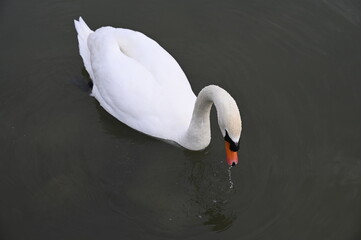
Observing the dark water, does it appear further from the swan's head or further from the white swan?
the swan's head

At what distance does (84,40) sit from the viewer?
834 centimetres

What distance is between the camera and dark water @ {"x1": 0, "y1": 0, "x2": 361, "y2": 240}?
684cm

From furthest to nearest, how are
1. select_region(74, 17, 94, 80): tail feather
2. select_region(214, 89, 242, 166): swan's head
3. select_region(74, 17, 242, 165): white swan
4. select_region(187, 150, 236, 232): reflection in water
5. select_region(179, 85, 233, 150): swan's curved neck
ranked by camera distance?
select_region(74, 17, 94, 80): tail feather < select_region(74, 17, 242, 165): white swan < select_region(187, 150, 236, 232): reflection in water < select_region(179, 85, 233, 150): swan's curved neck < select_region(214, 89, 242, 166): swan's head

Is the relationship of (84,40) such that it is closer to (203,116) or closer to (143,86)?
(143,86)

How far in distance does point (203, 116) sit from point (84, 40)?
8.84 feet

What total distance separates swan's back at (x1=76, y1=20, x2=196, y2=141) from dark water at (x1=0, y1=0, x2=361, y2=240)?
1.66 feet

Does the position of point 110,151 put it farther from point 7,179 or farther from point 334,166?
point 334,166

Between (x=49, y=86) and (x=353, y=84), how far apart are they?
4655mm

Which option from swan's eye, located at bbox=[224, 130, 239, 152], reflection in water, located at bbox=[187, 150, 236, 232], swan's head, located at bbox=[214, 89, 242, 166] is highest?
swan's head, located at bbox=[214, 89, 242, 166]

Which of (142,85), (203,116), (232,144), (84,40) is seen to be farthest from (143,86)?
(84,40)

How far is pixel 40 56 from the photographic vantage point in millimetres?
8633

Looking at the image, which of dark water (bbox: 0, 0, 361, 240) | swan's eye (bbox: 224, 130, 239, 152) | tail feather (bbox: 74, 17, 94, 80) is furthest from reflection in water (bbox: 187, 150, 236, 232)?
tail feather (bbox: 74, 17, 94, 80)

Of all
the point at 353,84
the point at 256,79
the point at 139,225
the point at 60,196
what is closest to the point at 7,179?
the point at 60,196

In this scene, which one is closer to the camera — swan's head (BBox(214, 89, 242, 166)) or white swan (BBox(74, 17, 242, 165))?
swan's head (BBox(214, 89, 242, 166))
